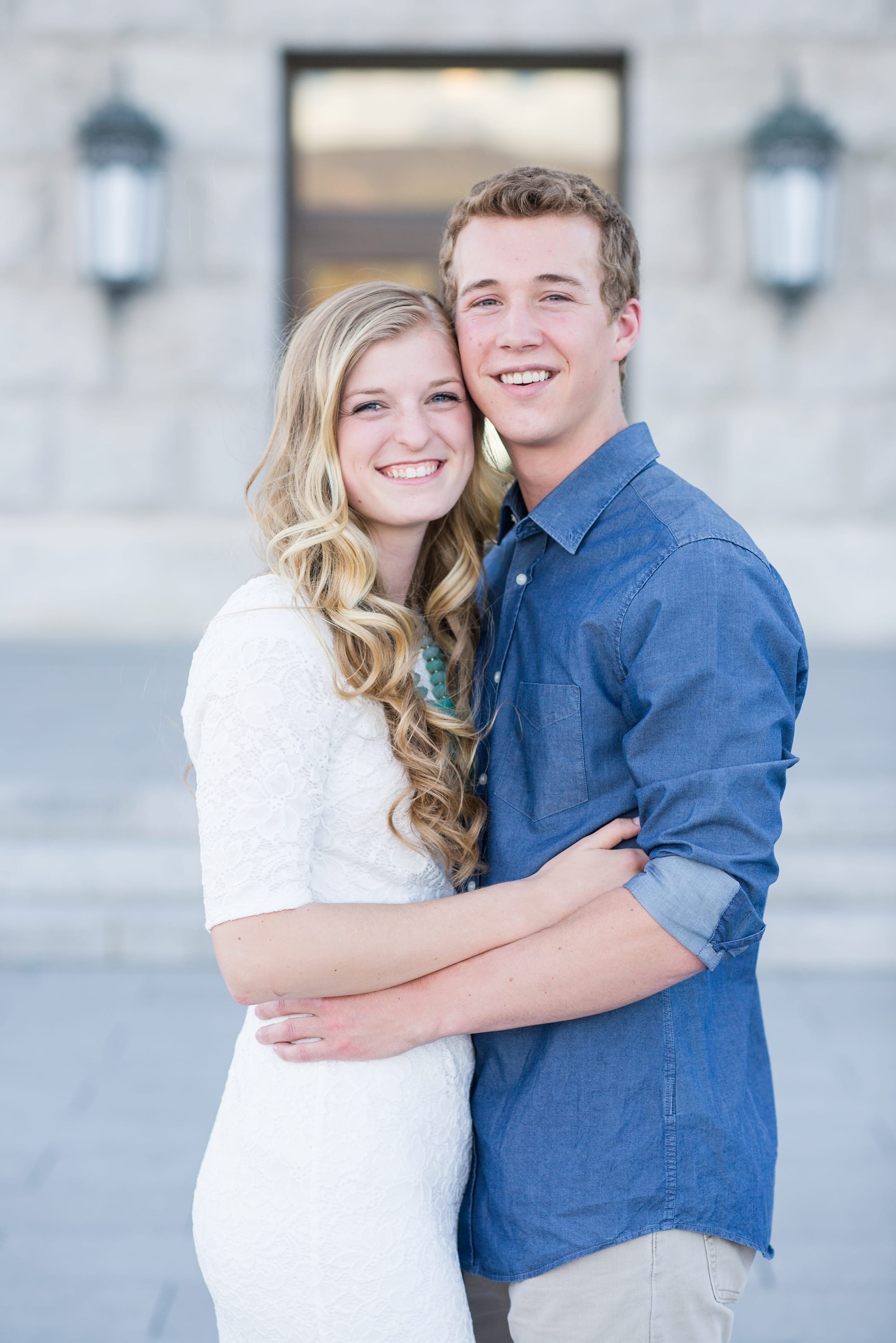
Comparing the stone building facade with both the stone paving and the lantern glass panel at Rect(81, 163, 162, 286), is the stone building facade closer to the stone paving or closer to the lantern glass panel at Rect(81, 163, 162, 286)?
the lantern glass panel at Rect(81, 163, 162, 286)

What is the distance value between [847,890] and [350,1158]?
339 cm

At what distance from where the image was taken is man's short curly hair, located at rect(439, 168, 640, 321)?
5.74 ft

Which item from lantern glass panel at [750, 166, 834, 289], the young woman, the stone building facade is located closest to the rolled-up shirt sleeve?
the young woman

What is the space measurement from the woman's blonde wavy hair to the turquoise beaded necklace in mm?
16

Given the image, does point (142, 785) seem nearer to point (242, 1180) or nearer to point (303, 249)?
point (242, 1180)

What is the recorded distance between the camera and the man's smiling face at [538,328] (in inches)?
69.3

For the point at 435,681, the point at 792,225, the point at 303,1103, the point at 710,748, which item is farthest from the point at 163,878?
the point at 792,225

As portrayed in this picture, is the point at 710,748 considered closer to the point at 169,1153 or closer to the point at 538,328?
the point at 538,328

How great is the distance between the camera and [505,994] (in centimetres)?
151

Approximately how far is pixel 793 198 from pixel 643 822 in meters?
5.88

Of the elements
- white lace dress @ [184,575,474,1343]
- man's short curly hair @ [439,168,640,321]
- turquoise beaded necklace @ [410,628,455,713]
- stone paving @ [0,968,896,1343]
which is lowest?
stone paving @ [0,968,896,1343]

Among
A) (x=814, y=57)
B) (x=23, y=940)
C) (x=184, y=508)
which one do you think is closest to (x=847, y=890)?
(x=23, y=940)

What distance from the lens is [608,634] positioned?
5.03ft

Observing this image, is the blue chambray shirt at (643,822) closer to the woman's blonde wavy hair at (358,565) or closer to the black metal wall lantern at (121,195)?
the woman's blonde wavy hair at (358,565)
